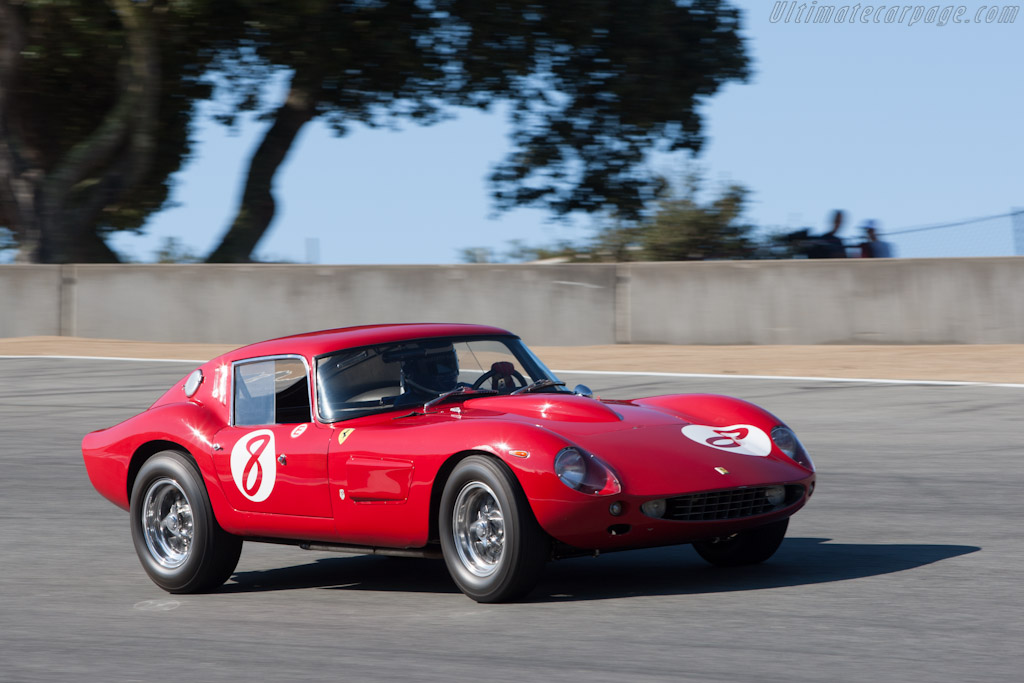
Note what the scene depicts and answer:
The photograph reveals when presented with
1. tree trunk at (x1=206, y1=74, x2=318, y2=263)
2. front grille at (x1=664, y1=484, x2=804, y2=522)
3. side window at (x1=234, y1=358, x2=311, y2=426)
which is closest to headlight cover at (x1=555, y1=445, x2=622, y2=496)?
front grille at (x1=664, y1=484, x2=804, y2=522)

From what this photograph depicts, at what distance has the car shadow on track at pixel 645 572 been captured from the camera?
5949 millimetres

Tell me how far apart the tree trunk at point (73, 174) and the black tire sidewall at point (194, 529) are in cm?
1841

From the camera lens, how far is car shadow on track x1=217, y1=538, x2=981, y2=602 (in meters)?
5.95

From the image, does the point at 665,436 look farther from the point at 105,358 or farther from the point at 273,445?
the point at 105,358

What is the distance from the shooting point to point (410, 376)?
6.47 m

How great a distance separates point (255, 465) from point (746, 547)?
2341 millimetres

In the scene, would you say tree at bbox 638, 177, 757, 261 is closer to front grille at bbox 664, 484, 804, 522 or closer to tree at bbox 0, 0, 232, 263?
tree at bbox 0, 0, 232, 263

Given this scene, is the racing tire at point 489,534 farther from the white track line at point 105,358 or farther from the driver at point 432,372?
the white track line at point 105,358

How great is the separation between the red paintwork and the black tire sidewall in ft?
0.20

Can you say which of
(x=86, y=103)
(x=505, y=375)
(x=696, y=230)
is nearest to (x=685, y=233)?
(x=696, y=230)

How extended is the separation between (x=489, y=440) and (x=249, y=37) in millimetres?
20557

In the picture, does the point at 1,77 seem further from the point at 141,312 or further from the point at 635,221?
the point at 635,221

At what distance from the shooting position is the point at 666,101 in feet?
82.1

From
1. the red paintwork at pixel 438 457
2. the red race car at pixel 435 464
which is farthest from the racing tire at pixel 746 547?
the red paintwork at pixel 438 457
